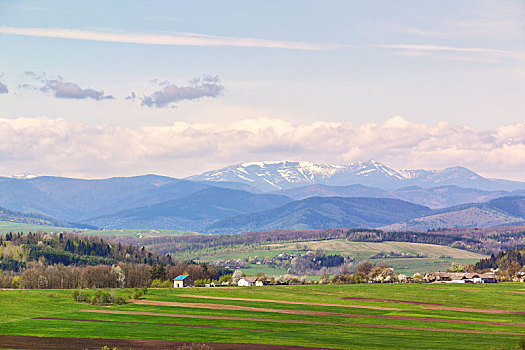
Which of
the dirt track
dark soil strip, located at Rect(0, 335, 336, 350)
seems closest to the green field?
the dirt track

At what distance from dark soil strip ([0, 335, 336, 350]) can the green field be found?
270cm

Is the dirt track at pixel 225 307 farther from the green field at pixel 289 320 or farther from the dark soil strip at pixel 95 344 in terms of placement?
the dark soil strip at pixel 95 344

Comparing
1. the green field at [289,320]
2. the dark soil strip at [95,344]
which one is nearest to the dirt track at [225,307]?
the green field at [289,320]

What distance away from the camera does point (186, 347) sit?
8338 cm

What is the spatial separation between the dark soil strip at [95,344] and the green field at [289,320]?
270cm

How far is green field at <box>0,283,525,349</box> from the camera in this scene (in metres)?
94.8

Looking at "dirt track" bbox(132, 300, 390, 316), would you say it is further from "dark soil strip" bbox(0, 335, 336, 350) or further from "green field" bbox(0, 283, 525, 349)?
"dark soil strip" bbox(0, 335, 336, 350)

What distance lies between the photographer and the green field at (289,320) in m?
94.8

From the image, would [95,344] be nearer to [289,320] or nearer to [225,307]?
[289,320]

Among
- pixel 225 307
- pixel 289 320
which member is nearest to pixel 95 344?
pixel 289 320

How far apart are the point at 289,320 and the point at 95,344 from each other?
3931cm

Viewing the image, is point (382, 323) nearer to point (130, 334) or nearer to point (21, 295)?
point (130, 334)

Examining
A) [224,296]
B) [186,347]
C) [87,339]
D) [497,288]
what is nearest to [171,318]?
[87,339]

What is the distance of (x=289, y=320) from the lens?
118m
